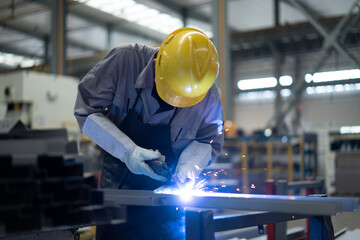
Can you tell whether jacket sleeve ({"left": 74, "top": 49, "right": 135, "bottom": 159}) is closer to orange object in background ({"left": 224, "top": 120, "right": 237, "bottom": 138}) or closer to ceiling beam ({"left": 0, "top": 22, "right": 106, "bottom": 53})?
orange object in background ({"left": 224, "top": 120, "right": 237, "bottom": 138})

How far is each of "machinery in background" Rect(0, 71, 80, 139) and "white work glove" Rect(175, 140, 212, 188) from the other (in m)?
4.55

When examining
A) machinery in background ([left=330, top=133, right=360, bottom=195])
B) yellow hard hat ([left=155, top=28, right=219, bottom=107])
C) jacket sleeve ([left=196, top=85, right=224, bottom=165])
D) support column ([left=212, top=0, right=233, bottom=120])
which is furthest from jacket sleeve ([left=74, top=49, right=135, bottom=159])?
machinery in background ([left=330, top=133, right=360, bottom=195])

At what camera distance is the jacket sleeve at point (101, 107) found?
168 centimetres

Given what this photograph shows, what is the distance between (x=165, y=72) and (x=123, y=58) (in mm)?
322

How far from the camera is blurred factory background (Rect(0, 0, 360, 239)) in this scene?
6.07 meters

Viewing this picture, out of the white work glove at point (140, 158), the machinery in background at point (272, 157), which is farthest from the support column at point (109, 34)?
the white work glove at point (140, 158)

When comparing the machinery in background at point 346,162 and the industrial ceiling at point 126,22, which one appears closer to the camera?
the machinery in background at point 346,162

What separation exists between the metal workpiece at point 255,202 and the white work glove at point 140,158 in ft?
Answer: 0.48

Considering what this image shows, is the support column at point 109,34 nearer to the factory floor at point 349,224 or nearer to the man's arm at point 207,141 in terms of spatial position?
the factory floor at point 349,224

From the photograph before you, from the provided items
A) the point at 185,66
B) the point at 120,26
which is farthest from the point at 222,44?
the point at 120,26

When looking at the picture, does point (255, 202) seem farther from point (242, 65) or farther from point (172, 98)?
point (242, 65)

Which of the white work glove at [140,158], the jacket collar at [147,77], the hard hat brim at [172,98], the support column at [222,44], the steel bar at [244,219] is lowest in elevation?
the steel bar at [244,219]

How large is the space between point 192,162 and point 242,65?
1460 cm

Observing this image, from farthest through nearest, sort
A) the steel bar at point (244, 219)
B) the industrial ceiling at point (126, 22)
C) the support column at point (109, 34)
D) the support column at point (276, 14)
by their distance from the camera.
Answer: the support column at point (109, 34), the support column at point (276, 14), the industrial ceiling at point (126, 22), the steel bar at point (244, 219)
